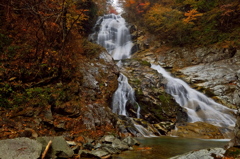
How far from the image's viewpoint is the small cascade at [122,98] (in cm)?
1069

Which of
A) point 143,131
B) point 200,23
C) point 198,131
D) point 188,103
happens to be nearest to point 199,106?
point 188,103

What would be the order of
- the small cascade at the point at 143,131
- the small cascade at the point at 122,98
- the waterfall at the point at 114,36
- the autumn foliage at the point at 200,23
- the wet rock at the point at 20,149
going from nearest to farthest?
the wet rock at the point at 20,149
the small cascade at the point at 143,131
the small cascade at the point at 122,98
the autumn foliage at the point at 200,23
the waterfall at the point at 114,36

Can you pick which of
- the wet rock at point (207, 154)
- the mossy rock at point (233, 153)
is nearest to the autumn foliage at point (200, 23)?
the mossy rock at point (233, 153)

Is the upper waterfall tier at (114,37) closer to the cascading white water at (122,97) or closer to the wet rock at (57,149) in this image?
the cascading white water at (122,97)

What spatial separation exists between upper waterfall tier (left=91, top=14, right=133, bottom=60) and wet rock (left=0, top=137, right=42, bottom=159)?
1834 cm

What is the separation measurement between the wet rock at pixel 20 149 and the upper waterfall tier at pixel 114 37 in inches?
722

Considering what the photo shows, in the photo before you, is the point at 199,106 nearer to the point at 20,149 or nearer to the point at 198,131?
the point at 198,131

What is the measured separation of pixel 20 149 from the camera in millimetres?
3113

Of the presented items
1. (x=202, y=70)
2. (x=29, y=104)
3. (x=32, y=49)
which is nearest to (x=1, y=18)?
(x=32, y=49)

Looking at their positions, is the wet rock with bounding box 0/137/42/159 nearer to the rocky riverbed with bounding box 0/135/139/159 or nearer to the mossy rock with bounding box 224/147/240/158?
the rocky riverbed with bounding box 0/135/139/159

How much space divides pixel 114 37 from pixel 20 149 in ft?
73.1

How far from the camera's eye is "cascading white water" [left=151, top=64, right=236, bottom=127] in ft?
36.1

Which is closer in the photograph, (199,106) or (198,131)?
(198,131)

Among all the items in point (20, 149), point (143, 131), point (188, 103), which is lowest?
point (143, 131)
